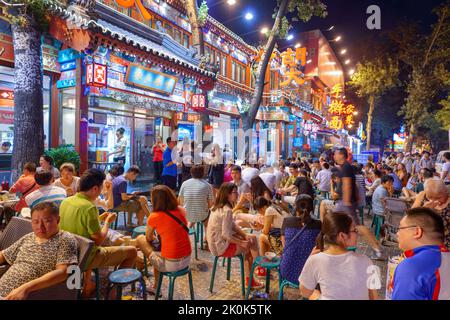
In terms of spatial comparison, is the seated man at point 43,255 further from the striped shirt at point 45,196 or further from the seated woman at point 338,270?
the seated woman at point 338,270

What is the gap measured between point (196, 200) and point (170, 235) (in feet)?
6.94

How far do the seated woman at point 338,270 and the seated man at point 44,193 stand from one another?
13.3 feet

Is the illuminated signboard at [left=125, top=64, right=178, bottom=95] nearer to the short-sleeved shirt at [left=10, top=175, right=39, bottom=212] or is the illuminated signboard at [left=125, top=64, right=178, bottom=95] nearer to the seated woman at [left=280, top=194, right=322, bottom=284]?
the short-sleeved shirt at [left=10, top=175, right=39, bottom=212]

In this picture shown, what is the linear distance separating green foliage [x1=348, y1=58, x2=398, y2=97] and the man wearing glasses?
29101 mm

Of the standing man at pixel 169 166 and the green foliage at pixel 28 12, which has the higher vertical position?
the green foliage at pixel 28 12

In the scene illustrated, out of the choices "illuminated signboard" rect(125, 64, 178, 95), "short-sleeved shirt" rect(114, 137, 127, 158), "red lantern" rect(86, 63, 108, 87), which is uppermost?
"illuminated signboard" rect(125, 64, 178, 95)

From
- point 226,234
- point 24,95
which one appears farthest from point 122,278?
point 24,95

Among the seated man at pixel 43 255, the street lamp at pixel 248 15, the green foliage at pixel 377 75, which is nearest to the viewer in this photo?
the seated man at pixel 43 255

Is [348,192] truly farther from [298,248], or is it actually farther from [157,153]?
[157,153]

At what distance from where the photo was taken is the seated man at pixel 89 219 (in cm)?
355

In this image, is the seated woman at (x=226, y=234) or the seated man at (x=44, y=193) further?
the seated man at (x=44, y=193)

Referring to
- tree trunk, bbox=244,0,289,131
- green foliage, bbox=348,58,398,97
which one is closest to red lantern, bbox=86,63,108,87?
tree trunk, bbox=244,0,289,131

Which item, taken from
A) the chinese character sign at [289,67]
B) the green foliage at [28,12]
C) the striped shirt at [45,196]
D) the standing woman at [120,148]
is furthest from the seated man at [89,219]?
the chinese character sign at [289,67]

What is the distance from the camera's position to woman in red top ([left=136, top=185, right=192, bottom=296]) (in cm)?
362
